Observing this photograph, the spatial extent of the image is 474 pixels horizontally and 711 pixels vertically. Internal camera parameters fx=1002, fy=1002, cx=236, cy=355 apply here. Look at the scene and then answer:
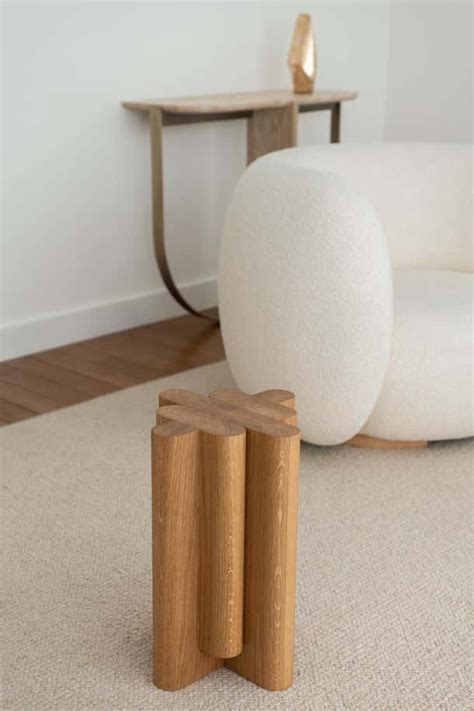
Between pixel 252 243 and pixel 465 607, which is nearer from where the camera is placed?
pixel 465 607

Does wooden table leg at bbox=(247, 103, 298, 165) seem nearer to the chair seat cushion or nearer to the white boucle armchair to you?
the white boucle armchair

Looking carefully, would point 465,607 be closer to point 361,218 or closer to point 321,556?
point 321,556

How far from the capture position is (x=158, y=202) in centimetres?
321

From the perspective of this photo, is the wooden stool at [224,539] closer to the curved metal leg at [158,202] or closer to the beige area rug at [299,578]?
the beige area rug at [299,578]

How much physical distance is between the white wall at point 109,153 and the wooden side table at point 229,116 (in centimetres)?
11

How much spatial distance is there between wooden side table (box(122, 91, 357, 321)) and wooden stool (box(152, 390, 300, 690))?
1778 millimetres

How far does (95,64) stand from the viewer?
3.13 meters

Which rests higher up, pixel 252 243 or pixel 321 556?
pixel 252 243

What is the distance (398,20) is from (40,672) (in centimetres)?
353

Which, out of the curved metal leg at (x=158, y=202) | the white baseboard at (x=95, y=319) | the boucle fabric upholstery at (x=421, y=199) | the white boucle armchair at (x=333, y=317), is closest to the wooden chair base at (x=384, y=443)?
the white boucle armchair at (x=333, y=317)

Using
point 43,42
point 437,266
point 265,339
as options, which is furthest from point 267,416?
point 43,42

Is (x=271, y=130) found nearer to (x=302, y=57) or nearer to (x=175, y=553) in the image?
(x=302, y=57)

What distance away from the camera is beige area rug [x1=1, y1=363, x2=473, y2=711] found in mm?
1514

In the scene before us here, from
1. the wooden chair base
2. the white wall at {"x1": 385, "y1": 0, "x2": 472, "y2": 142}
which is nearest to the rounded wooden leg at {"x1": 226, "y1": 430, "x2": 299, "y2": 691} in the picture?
the wooden chair base
